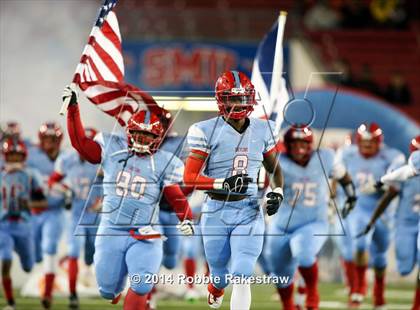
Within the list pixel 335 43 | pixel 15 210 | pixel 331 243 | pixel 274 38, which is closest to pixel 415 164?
pixel 274 38

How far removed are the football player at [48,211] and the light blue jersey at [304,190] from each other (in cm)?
273

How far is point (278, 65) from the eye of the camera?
1045 centimetres

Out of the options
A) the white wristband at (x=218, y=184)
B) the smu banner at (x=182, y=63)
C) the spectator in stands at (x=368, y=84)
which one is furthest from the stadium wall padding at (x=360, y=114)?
the white wristband at (x=218, y=184)

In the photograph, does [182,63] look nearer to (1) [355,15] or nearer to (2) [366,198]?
(1) [355,15]

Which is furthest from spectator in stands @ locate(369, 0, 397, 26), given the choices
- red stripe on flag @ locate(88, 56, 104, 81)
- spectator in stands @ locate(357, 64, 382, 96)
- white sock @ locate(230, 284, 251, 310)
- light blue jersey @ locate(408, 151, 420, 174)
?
white sock @ locate(230, 284, 251, 310)

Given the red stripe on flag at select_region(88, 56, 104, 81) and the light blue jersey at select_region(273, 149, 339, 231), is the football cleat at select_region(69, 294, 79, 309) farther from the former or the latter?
the red stripe on flag at select_region(88, 56, 104, 81)

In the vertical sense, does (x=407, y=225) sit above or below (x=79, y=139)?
above

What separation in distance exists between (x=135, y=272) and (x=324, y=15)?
13404 millimetres

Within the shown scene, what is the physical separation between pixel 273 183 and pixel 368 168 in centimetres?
416

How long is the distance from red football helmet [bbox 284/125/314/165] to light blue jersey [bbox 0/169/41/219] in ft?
8.85

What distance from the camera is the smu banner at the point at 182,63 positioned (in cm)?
1928

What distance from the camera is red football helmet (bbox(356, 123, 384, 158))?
1256 centimetres

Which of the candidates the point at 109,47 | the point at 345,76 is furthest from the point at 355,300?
the point at 345,76

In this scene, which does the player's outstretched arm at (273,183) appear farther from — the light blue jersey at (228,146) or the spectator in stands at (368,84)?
the spectator in stands at (368,84)
